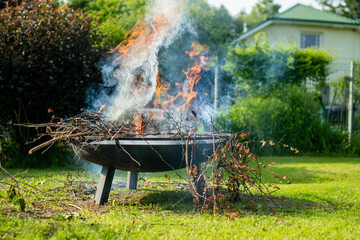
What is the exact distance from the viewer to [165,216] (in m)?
3.56

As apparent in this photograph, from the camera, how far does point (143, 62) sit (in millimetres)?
5438

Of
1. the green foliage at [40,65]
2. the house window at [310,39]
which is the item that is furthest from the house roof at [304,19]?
the green foliage at [40,65]

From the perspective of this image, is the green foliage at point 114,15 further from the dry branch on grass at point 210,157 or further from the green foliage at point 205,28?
the dry branch on grass at point 210,157

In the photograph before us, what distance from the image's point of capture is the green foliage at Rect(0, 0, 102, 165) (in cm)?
677

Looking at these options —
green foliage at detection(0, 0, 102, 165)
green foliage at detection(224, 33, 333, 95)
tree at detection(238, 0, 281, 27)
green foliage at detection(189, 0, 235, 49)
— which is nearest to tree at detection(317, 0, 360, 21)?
tree at detection(238, 0, 281, 27)

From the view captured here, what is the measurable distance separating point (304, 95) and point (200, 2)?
853 centimetres

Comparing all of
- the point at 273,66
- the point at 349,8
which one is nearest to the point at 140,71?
the point at 273,66

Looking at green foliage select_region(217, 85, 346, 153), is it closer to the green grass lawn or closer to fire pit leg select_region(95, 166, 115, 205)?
the green grass lawn

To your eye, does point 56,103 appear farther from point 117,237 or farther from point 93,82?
point 117,237

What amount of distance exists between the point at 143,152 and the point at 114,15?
815 cm

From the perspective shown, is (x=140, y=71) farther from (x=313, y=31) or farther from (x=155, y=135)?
(x=313, y=31)

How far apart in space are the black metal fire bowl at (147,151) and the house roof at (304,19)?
54.5 feet

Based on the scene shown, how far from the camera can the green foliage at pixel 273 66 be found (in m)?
11.2

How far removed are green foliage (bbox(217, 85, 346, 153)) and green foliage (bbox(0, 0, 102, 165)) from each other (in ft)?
13.5
